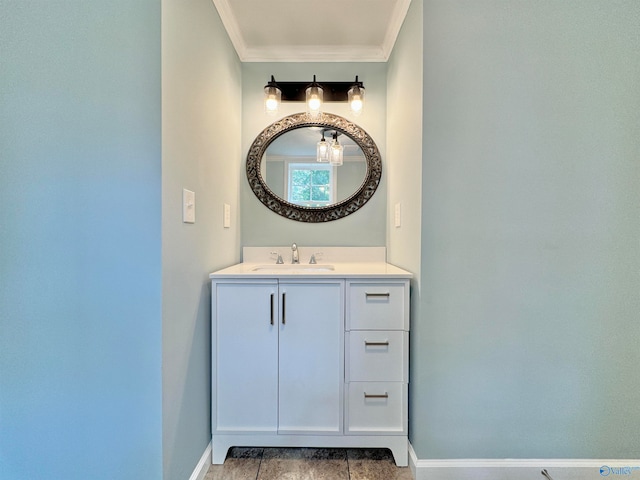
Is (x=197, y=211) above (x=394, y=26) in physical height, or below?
below

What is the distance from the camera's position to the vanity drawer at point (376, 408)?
1.37 metres

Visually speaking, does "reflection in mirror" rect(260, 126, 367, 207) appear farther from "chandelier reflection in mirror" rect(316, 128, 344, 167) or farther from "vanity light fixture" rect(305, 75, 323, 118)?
"vanity light fixture" rect(305, 75, 323, 118)

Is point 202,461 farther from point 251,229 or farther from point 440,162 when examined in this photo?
point 440,162

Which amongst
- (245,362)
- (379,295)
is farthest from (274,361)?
(379,295)

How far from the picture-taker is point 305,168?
6.70 ft

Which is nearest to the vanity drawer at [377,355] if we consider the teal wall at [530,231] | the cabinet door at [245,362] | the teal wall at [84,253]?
the teal wall at [530,231]

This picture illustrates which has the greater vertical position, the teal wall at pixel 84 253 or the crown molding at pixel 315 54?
the crown molding at pixel 315 54

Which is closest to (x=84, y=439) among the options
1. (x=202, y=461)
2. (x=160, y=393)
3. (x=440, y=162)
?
(x=160, y=393)

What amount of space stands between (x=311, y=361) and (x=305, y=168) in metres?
1.29

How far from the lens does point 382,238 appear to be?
2072 millimetres

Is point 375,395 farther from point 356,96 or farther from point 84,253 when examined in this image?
point 356,96

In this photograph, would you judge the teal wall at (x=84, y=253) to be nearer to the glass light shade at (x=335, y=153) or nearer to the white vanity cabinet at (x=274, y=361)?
the white vanity cabinet at (x=274, y=361)

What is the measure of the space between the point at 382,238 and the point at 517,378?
1.11m

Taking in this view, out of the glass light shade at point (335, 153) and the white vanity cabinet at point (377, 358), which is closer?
the white vanity cabinet at point (377, 358)
